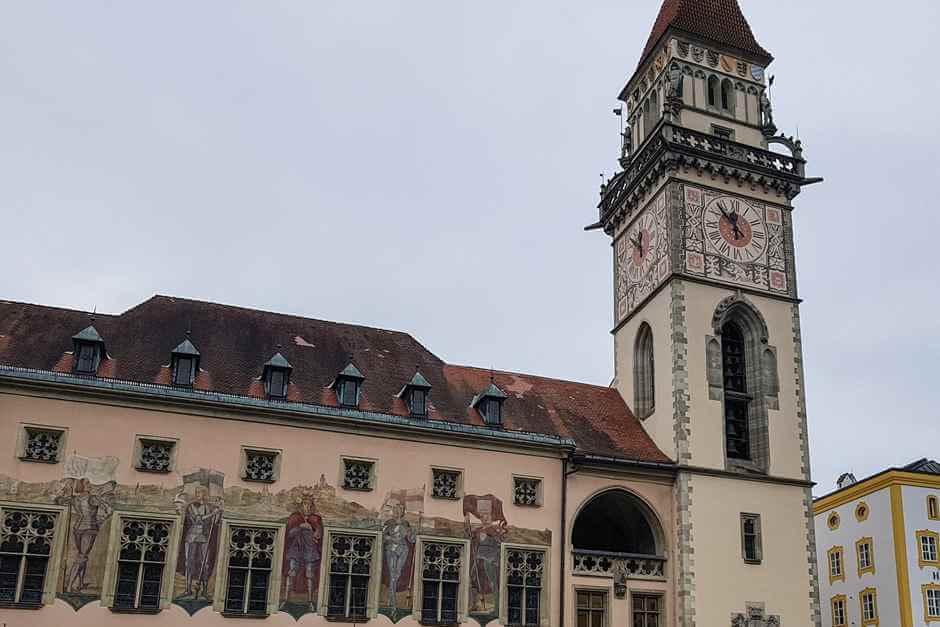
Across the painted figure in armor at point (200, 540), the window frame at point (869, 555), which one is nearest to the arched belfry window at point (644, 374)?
the painted figure in armor at point (200, 540)

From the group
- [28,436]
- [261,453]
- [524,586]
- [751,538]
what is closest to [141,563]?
[261,453]

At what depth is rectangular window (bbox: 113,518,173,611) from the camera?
77.5ft

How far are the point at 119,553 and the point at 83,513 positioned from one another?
3.99 ft

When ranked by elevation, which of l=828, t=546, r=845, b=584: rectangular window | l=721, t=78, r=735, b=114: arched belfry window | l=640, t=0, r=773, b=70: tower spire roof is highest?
l=640, t=0, r=773, b=70: tower spire roof

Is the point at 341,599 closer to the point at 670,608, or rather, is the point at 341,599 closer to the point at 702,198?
the point at 670,608

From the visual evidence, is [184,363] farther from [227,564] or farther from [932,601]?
[932,601]

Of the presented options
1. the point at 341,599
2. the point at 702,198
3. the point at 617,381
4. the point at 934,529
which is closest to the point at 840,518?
the point at 934,529

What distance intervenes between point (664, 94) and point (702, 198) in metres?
4.83

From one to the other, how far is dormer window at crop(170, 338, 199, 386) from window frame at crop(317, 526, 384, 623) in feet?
16.5

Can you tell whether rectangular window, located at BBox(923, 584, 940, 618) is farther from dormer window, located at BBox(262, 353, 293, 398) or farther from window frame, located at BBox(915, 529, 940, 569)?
dormer window, located at BBox(262, 353, 293, 398)

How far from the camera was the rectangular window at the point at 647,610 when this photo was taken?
91.6ft

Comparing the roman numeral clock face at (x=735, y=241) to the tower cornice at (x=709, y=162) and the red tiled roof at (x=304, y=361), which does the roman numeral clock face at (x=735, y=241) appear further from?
the red tiled roof at (x=304, y=361)

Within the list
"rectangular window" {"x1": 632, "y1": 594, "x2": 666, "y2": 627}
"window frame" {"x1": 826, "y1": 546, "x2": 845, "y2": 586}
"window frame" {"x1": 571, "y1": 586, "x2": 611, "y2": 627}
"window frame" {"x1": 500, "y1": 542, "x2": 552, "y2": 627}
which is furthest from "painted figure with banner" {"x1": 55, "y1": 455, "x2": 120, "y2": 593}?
"window frame" {"x1": 826, "y1": 546, "x2": 845, "y2": 586}

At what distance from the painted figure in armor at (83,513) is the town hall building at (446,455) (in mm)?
48
